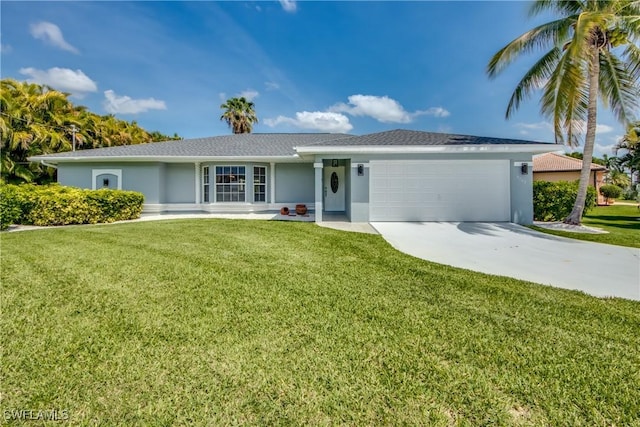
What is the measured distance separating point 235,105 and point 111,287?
1098 inches

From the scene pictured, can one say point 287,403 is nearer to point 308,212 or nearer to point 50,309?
point 50,309

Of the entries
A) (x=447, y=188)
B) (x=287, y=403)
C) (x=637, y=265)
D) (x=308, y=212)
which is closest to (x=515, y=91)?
(x=447, y=188)

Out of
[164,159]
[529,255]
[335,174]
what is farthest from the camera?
[335,174]

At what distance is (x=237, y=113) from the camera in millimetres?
28688

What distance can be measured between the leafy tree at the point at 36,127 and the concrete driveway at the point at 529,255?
852 inches

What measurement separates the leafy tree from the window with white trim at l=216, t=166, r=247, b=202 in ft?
41.9

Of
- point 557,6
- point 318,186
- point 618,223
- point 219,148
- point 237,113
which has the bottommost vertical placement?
point 618,223

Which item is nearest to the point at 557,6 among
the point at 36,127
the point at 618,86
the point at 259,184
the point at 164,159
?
the point at 618,86

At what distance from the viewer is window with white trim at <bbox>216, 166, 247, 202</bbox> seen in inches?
569

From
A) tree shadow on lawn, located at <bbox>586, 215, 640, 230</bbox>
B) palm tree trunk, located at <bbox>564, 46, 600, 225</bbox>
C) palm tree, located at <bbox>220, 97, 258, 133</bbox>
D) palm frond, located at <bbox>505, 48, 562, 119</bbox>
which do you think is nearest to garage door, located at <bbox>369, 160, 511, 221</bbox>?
palm tree trunk, located at <bbox>564, 46, 600, 225</bbox>

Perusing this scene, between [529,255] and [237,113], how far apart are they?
28084 millimetres

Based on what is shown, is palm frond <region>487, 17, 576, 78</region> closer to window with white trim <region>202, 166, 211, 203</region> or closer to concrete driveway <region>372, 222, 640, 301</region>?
concrete driveway <region>372, 222, 640, 301</region>

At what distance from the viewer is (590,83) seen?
10.2 m

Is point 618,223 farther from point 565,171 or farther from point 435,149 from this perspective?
point 565,171
